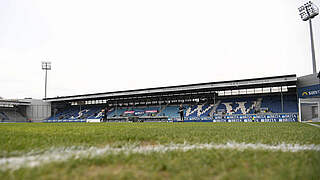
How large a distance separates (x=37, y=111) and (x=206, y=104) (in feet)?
118

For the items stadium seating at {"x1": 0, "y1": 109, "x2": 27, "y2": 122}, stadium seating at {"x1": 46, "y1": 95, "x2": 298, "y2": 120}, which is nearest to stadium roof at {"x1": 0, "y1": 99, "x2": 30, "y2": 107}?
stadium seating at {"x1": 0, "y1": 109, "x2": 27, "y2": 122}

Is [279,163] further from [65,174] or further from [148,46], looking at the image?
[148,46]

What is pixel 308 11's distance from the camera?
110ft

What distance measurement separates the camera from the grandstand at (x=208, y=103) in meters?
28.4

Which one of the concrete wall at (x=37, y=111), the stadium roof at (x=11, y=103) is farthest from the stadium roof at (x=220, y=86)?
the stadium roof at (x=11, y=103)

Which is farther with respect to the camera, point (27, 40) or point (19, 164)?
point (27, 40)

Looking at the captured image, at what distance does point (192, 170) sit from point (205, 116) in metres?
30.8

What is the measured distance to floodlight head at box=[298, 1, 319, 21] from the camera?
33156 millimetres

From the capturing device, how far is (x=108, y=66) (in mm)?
31828

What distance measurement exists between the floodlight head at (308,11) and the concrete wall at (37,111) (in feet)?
170

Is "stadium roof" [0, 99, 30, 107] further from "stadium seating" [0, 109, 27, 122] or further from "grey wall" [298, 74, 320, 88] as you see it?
"grey wall" [298, 74, 320, 88]

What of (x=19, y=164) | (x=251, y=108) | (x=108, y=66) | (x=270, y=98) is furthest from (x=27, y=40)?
(x=270, y=98)

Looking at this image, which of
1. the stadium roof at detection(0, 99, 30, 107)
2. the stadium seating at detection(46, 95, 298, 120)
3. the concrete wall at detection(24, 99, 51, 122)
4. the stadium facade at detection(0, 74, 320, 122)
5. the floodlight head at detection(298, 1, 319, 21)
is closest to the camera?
the stadium facade at detection(0, 74, 320, 122)

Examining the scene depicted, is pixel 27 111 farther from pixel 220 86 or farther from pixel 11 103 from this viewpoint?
pixel 220 86
